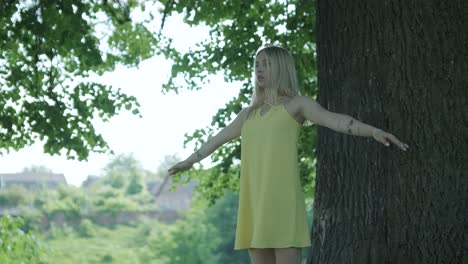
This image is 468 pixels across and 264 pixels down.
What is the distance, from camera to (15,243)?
21.6 metres

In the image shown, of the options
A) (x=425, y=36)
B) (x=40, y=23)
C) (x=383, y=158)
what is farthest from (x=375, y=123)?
(x=40, y=23)

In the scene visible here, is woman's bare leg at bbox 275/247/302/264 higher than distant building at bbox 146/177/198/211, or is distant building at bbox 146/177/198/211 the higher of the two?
distant building at bbox 146/177/198/211

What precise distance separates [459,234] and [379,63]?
1.28m

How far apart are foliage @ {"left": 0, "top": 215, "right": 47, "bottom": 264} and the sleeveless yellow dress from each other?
49.5 feet

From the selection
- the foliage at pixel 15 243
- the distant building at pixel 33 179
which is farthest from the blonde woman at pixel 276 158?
the distant building at pixel 33 179

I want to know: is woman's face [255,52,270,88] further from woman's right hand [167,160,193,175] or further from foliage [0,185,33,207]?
foliage [0,185,33,207]

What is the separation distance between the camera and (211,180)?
544 inches

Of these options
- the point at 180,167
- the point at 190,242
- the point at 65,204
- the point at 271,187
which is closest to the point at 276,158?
the point at 271,187

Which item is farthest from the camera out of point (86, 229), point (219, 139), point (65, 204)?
point (65, 204)

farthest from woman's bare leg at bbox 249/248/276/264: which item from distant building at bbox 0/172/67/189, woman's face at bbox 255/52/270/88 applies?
distant building at bbox 0/172/67/189

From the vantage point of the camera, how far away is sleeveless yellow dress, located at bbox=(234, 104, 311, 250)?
505cm

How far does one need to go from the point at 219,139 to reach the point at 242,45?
6.31m

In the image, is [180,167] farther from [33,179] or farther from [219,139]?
[33,179]

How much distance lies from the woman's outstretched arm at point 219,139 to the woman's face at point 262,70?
0.91 ft
